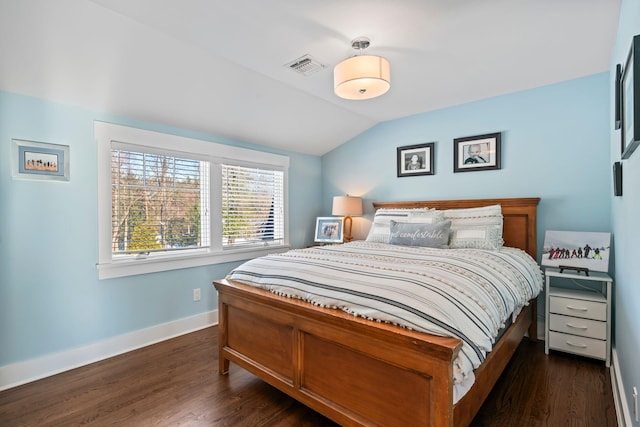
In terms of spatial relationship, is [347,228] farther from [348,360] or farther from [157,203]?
[348,360]

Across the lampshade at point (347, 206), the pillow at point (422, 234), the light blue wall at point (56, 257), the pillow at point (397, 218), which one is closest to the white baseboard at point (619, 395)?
the pillow at point (422, 234)

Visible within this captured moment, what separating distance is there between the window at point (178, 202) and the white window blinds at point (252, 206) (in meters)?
0.01

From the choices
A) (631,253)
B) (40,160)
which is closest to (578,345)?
(631,253)

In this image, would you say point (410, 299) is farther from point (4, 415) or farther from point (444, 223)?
point (4, 415)

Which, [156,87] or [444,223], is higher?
[156,87]

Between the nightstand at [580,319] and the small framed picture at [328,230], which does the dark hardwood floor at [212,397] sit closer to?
the nightstand at [580,319]

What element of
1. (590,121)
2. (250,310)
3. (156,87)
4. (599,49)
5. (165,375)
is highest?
(599,49)

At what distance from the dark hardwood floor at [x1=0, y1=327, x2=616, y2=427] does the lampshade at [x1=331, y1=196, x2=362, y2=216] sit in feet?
7.26

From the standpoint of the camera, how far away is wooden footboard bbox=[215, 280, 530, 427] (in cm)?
126

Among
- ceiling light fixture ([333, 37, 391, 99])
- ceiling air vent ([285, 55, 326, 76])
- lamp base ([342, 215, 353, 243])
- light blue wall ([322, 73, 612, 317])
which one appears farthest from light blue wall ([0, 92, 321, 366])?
light blue wall ([322, 73, 612, 317])

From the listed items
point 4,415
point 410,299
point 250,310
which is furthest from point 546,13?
point 4,415

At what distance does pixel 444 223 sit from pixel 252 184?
220cm

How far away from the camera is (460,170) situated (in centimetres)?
346

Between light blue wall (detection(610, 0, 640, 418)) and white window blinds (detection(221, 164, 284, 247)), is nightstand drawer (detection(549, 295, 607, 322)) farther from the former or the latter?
white window blinds (detection(221, 164, 284, 247))
